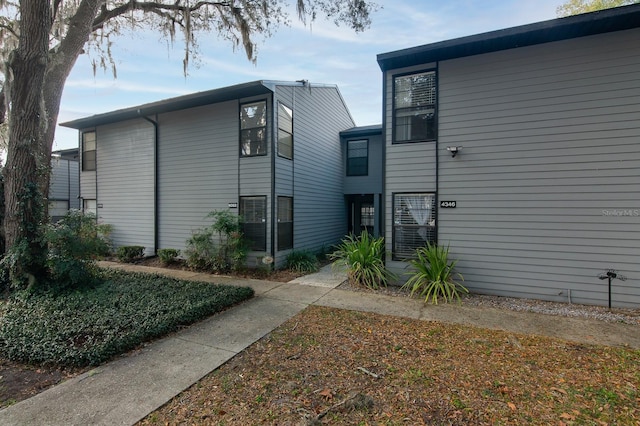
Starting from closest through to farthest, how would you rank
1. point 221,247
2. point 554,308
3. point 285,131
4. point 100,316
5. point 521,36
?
point 100,316 → point 554,308 → point 521,36 → point 221,247 → point 285,131

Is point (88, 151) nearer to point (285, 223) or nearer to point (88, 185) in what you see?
point (88, 185)

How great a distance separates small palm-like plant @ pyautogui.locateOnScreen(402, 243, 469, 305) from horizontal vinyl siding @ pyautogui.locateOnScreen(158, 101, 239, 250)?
205 inches

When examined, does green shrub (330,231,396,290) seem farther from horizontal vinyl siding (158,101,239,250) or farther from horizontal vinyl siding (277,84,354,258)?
horizontal vinyl siding (158,101,239,250)

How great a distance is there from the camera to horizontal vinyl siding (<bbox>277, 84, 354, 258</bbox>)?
9234 millimetres

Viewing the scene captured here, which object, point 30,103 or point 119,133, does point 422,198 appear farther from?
point 119,133

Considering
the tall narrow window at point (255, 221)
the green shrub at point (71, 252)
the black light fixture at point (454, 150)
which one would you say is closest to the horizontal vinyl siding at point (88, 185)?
the green shrub at point (71, 252)

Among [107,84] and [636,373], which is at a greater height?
[107,84]

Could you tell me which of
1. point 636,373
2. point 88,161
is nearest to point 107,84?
point 88,161

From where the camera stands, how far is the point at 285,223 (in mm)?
8672

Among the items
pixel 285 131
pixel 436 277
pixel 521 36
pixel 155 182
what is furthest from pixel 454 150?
pixel 155 182

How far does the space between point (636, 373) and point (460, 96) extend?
5085mm

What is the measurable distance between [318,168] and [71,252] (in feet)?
22.6

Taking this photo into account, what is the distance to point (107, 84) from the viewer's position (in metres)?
9.54

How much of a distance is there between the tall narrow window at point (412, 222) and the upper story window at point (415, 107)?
1.30m
